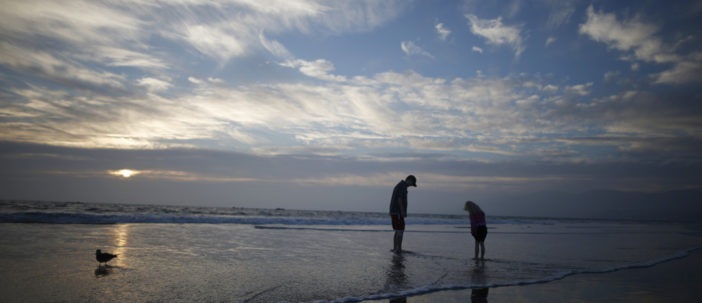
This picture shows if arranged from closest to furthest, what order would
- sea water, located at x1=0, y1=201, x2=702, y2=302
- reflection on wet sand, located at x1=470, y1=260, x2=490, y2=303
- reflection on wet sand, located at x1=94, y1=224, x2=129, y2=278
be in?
sea water, located at x1=0, y1=201, x2=702, y2=302 → reflection on wet sand, located at x1=470, y1=260, x2=490, y2=303 → reflection on wet sand, located at x1=94, y1=224, x2=129, y2=278

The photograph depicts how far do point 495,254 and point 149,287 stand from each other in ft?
28.8

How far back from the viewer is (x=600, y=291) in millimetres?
5516

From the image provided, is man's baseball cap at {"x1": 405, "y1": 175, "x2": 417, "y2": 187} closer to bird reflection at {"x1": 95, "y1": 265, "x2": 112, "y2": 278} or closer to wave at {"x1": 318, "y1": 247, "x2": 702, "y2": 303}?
wave at {"x1": 318, "y1": 247, "x2": 702, "y2": 303}

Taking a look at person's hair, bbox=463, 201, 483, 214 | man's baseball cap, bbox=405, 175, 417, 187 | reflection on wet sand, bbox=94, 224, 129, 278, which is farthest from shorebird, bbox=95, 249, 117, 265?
person's hair, bbox=463, 201, 483, 214

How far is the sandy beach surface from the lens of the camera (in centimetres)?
495

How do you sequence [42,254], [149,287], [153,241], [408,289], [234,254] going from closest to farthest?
1. [149,287]
2. [408,289]
3. [42,254]
4. [234,254]
5. [153,241]

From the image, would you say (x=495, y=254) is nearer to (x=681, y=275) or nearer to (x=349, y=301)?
(x=681, y=275)

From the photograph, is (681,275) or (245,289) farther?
(681,275)

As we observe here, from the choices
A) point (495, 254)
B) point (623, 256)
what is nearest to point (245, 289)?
point (495, 254)

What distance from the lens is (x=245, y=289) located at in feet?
15.9

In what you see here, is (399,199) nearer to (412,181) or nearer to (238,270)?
(412,181)

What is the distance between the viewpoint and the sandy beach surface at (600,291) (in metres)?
4.95

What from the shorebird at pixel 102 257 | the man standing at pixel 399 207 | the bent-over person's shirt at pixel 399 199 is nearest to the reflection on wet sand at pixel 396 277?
the man standing at pixel 399 207

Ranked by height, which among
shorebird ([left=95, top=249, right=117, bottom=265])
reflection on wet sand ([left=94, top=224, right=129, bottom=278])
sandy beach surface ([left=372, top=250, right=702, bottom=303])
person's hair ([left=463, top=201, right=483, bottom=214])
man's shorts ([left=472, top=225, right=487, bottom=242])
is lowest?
reflection on wet sand ([left=94, top=224, right=129, bottom=278])
